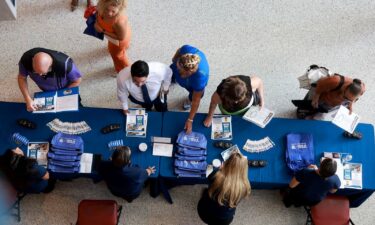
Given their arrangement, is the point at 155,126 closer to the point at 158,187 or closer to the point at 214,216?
the point at 158,187

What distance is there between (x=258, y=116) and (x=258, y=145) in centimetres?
33

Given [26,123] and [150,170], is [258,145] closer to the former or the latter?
[150,170]

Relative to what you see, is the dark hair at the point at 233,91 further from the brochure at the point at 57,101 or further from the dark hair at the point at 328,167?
the brochure at the point at 57,101

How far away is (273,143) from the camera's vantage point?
4.42 meters

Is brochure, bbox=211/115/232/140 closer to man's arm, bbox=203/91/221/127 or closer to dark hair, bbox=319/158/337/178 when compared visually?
man's arm, bbox=203/91/221/127

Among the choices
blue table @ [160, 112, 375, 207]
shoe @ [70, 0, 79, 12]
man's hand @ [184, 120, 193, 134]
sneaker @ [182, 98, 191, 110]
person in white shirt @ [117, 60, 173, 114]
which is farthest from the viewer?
shoe @ [70, 0, 79, 12]

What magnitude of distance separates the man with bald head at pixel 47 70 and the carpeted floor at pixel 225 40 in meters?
0.95

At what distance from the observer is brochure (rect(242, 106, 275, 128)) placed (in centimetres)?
445

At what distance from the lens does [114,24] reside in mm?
4316

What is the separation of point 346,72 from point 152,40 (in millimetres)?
2876

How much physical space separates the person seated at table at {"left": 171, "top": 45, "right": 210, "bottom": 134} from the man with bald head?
1184 mm

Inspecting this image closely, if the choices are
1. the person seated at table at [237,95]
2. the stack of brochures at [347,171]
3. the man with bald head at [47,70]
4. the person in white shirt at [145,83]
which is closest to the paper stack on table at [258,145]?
the person seated at table at [237,95]

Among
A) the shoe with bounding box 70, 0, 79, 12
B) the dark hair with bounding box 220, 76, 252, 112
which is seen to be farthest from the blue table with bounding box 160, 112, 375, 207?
the shoe with bounding box 70, 0, 79, 12

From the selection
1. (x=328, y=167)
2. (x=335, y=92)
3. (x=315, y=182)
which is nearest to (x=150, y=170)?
(x=315, y=182)
